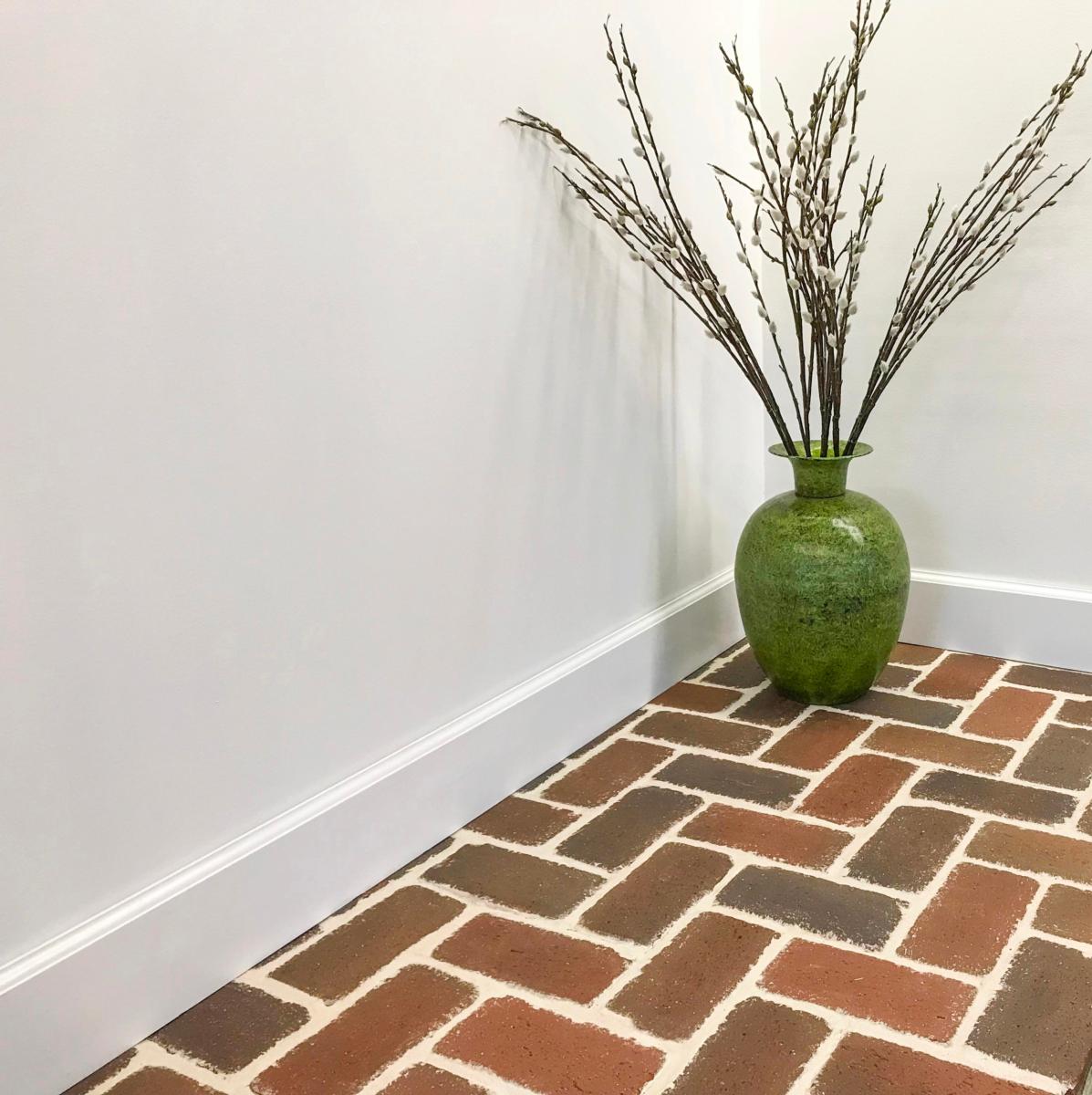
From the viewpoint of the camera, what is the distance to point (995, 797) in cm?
203

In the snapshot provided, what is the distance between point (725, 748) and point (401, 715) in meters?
0.69

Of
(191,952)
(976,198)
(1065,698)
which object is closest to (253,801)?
(191,952)

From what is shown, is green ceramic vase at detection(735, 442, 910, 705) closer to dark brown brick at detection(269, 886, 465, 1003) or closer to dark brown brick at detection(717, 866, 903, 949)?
dark brown brick at detection(717, 866, 903, 949)

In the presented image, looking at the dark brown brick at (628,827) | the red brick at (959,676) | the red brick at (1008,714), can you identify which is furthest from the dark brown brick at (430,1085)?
the red brick at (959,676)

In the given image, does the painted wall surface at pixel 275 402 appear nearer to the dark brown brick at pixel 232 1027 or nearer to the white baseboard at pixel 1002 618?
the dark brown brick at pixel 232 1027

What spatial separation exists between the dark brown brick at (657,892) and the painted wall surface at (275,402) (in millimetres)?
362

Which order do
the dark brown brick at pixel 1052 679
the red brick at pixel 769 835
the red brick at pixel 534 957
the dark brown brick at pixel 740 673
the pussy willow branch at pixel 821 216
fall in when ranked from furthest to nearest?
the dark brown brick at pixel 740 673, the dark brown brick at pixel 1052 679, the pussy willow branch at pixel 821 216, the red brick at pixel 769 835, the red brick at pixel 534 957

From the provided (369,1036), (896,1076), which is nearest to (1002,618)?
(896,1076)

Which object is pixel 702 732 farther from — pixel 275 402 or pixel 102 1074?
pixel 102 1074

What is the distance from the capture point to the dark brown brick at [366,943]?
64.6 inches

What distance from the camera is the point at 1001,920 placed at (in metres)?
1.68

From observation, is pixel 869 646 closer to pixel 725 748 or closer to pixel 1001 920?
pixel 725 748

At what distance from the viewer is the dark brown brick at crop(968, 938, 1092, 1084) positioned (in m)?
1.41

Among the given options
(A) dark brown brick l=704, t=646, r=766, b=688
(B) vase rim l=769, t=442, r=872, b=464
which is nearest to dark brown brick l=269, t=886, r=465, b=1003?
(A) dark brown brick l=704, t=646, r=766, b=688
